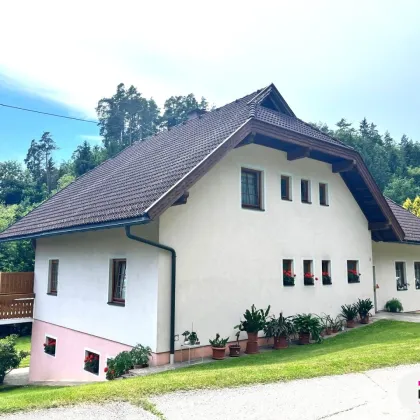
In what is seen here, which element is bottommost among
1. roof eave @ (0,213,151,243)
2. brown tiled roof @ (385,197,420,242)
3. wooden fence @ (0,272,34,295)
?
wooden fence @ (0,272,34,295)

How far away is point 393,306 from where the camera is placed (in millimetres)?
16328

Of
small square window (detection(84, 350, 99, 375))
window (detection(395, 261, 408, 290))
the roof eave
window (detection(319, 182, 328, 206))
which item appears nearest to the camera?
the roof eave

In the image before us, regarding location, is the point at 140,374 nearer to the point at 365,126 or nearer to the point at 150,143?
the point at 150,143

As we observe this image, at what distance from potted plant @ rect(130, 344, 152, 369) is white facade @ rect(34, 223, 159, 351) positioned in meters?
0.14

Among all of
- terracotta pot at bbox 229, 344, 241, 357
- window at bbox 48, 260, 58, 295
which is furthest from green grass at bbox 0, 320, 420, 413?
window at bbox 48, 260, 58, 295

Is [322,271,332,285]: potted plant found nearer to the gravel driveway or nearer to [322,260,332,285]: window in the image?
[322,260,332,285]: window

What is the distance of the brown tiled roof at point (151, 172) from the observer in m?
8.73

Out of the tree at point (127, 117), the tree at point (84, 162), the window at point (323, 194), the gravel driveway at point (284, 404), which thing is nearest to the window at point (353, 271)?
the window at point (323, 194)

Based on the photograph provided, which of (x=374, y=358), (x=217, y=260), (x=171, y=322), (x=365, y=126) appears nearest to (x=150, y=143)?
(x=217, y=260)

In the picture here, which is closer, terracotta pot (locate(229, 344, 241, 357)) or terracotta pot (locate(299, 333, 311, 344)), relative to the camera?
terracotta pot (locate(229, 344, 241, 357))

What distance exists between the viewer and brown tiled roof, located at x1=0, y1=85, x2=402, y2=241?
28.7 ft

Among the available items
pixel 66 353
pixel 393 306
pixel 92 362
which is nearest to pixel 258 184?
pixel 92 362

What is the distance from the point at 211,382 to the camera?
19.1 ft

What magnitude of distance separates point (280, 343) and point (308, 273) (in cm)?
273
